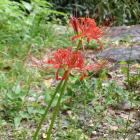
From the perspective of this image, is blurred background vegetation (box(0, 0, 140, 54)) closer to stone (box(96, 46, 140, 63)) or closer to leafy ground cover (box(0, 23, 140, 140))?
stone (box(96, 46, 140, 63))

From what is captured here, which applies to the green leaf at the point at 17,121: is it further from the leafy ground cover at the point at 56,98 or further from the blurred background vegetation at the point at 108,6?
the blurred background vegetation at the point at 108,6

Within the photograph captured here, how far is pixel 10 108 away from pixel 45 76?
1.01 meters

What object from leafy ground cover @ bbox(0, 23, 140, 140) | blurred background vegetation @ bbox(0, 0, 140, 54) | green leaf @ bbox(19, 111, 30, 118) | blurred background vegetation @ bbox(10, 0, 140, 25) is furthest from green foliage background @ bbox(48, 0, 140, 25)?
green leaf @ bbox(19, 111, 30, 118)

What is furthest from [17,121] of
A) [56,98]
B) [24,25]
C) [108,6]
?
[108,6]

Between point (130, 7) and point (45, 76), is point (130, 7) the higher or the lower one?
the higher one

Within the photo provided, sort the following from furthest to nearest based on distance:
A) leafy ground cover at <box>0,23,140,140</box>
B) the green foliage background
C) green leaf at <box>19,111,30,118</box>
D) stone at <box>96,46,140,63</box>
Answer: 1. the green foliage background
2. stone at <box>96,46,140,63</box>
3. green leaf at <box>19,111,30,118</box>
4. leafy ground cover at <box>0,23,140,140</box>

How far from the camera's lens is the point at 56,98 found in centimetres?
192

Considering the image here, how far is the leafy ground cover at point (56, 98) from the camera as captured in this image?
1750 millimetres

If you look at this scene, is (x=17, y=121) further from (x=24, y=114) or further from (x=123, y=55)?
(x=123, y=55)

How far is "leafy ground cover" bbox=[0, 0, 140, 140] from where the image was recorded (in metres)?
1.75

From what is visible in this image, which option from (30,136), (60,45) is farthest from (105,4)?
(30,136)

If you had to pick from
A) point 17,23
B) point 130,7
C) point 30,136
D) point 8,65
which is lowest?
point 30,136

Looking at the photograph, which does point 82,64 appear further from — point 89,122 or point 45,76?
point 45,76

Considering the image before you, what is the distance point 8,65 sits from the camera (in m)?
3.00
